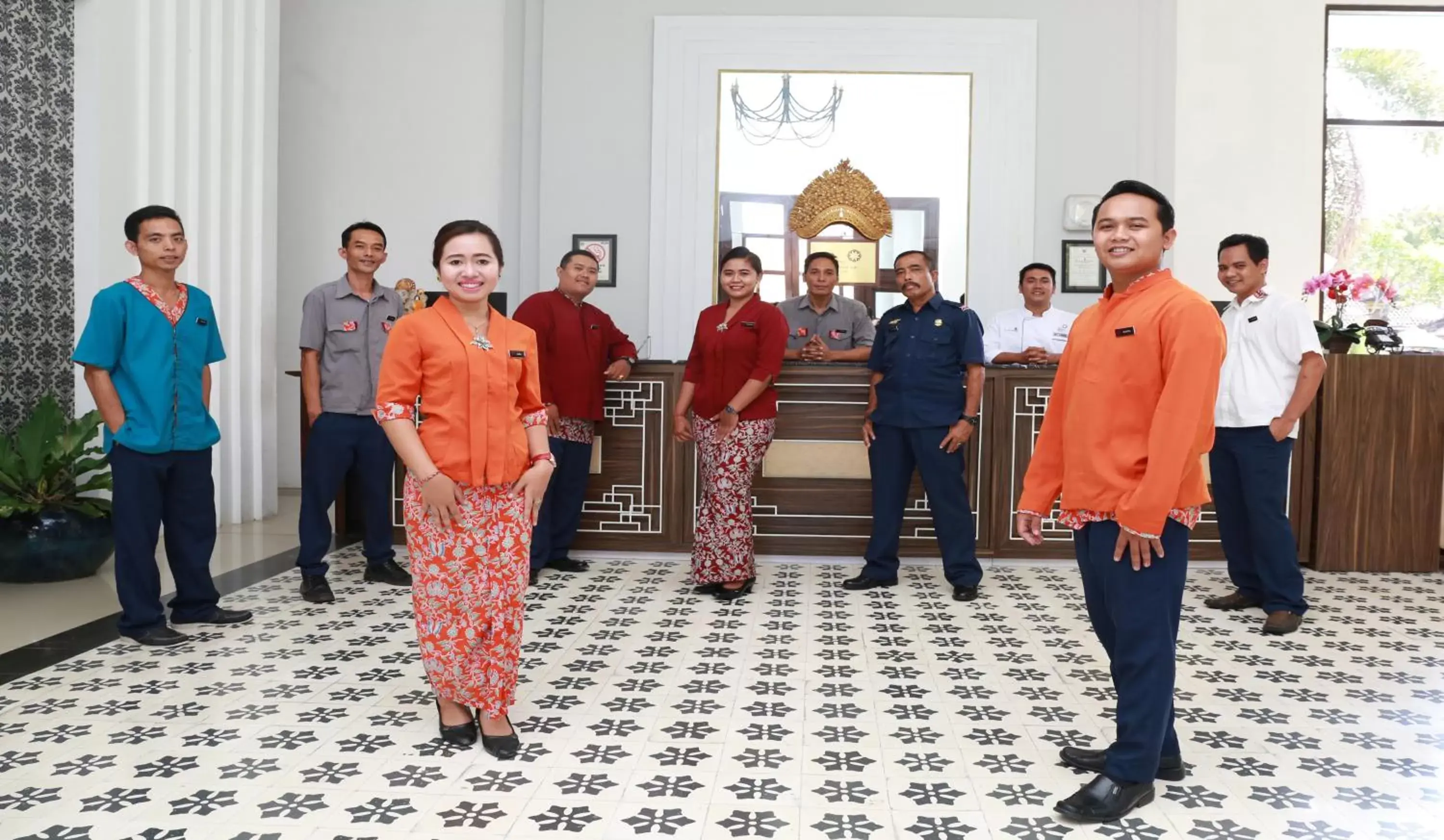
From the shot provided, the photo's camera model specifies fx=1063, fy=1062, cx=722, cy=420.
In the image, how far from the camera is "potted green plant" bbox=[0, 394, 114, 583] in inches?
180

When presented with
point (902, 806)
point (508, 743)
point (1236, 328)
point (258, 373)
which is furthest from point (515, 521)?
point (258, 373)

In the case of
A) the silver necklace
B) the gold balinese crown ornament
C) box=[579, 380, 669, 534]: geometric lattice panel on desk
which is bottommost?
box=[579, 380, 669, 534]: geometric lattice panel on desk

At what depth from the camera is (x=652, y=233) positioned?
7.28 m

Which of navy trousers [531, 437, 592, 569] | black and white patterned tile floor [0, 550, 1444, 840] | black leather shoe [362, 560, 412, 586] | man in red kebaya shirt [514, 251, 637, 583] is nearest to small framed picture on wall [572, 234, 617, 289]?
man in red kebaya shirt [514, 251, 637, 583]

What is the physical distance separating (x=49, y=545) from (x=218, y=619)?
3.97ft

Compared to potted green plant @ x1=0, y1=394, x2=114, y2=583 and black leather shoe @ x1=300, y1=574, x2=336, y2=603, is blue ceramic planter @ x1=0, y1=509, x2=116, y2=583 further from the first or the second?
black leather shoe @ x1=300, y1=574, x2=336, y2=603

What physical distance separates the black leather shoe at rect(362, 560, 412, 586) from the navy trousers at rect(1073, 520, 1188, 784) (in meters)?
3.25

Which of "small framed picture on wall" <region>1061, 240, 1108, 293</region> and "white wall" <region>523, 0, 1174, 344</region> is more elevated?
"white wall" <region>523, 0, 1174, 344</region>

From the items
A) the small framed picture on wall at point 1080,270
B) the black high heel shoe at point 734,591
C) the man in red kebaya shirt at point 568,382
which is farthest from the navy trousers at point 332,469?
the small framed picture on wall at point 1080,270

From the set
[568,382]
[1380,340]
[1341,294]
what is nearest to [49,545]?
[568,382]

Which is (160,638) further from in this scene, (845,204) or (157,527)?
(845,204)

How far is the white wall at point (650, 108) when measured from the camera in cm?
718

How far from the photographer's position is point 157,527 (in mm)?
3758

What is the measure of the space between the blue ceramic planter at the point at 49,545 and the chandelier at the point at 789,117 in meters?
4.70
